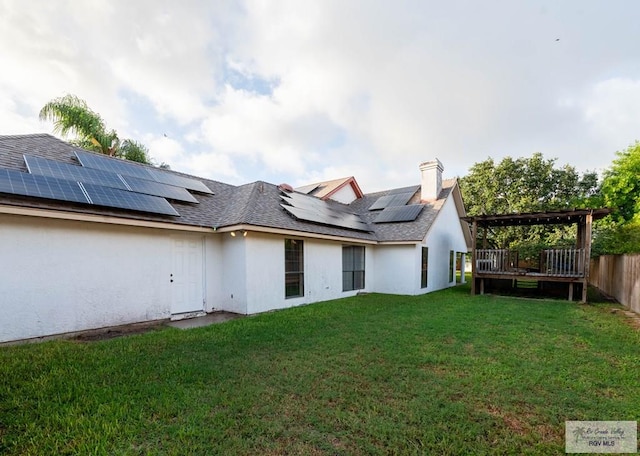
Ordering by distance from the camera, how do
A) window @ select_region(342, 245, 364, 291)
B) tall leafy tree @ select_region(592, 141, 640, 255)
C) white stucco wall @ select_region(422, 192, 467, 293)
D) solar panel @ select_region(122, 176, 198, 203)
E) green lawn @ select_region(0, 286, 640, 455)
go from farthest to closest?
tall leafy tree @ select_region(592, 141, 640, 255), white stucco wall @ select_region(422, 192, 467, 293), window @ select_region(342, 245, 364, 291), solar panel @ select_region(122, 176, 198, 203), green lawn @ select_region(0, 286, 640, 455)

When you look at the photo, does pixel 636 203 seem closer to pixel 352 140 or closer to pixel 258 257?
pixel 352 140

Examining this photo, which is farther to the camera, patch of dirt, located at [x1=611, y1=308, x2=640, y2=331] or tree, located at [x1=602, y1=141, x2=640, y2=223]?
tree, located at [x1=602, y1=141, x2=640, y2=223]

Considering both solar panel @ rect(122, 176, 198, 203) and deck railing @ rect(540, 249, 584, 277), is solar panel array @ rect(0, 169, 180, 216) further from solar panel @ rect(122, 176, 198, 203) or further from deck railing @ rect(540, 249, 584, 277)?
deck railing @ rect(540, 249, 584, 277)

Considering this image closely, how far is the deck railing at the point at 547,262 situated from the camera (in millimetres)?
10594

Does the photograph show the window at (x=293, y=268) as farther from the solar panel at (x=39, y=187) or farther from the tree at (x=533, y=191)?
the tree at (x=533, y=191)

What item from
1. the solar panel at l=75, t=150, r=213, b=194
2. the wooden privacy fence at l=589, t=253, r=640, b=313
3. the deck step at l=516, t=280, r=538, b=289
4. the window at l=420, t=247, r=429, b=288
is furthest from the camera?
the deck step at l=516, t=280, r=538, b=289

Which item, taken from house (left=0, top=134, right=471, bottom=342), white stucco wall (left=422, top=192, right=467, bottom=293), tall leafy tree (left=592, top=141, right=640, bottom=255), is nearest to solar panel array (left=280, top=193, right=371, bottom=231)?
house (left=0, top=134, right=471, bottom=342)

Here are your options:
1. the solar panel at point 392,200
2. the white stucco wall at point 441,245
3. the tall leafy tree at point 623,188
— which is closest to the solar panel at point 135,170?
the solar panel at point 392,200

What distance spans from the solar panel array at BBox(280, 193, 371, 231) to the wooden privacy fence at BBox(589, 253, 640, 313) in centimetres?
876

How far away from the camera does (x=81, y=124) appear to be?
1513cm

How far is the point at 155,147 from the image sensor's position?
18453mm

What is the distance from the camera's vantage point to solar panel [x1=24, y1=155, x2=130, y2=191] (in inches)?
254

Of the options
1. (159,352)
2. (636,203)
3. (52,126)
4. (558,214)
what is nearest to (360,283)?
(558,214)

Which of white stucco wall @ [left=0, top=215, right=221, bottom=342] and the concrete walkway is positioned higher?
white stucco wall @ [left=0, top=215, right=221, bottom=342]
